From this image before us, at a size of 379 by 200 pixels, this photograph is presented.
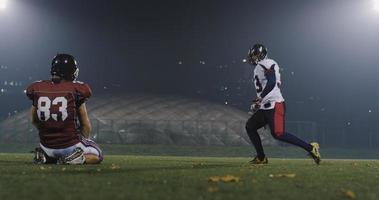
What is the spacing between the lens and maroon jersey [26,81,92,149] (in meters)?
9.25

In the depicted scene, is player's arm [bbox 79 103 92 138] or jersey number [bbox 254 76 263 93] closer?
player's arm [bbox 79 103 92 138]

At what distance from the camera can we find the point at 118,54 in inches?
2334

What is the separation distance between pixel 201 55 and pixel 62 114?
5177 cm

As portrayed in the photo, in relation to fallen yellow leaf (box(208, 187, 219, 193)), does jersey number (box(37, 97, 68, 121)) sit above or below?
above

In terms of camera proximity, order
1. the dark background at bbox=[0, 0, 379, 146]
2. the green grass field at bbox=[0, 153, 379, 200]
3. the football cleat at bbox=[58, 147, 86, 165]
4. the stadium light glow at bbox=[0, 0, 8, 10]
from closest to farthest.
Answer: the green grass field at bbox=[0, 153, 379, 200], the football cleat at bbox=[58, 147, 86, 165], the stadium light glow at bbox=[0, 0, 8, 10], the dark background at bbox=[0, 0, 379, 146]

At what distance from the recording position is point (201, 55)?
60.7m

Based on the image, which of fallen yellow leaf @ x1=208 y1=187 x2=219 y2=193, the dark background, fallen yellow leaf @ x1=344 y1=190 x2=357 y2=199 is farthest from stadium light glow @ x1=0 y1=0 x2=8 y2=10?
fallen yellow leaf @ x1=344 y1=190 x2=357 y2=199

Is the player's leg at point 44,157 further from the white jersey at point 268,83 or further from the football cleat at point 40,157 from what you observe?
the white jersey at point 268,83

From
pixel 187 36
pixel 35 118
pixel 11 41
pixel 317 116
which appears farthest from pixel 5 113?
pixel 35 118

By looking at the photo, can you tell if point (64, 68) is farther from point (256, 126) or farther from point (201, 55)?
point (201, 55)

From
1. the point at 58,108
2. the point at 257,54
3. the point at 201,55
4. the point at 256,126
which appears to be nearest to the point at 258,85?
the point at 257,54

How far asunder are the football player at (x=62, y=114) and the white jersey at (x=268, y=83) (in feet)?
10.3

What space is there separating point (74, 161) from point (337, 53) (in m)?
49.4

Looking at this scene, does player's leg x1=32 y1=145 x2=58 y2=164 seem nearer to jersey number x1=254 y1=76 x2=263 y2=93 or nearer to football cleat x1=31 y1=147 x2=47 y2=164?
football cleat x1=31 y1=147 x2=47 y2=164
